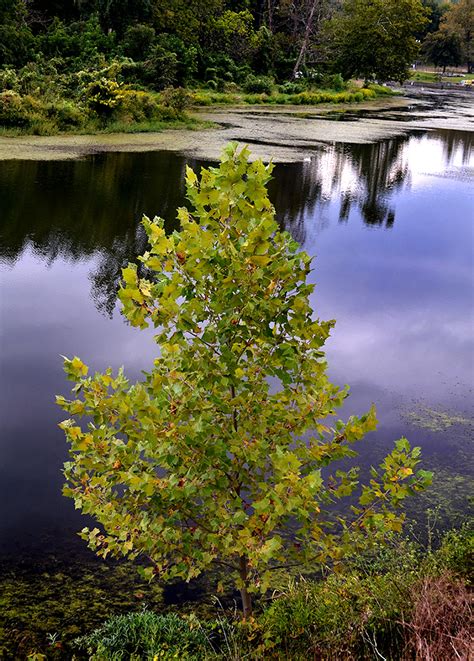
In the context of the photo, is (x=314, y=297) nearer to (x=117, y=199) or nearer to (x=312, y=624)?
(x=117, y=199)

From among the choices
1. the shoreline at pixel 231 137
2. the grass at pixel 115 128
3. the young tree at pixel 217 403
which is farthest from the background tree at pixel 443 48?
the young tree at pixel 217 403

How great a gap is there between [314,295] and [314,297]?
0.15 metres

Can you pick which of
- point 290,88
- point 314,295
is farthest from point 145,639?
point 290,88

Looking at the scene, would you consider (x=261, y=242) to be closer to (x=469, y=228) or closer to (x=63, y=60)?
(x=469, y=228)

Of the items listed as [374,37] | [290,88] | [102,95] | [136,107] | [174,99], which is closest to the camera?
[102,95]

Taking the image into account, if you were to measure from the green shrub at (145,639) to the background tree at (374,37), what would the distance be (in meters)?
60.6

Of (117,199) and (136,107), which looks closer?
(117,199)

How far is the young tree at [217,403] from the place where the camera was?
476 cm

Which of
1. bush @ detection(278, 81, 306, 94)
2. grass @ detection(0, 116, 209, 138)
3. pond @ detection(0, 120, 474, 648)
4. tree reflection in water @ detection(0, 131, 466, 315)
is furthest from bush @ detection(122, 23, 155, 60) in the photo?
pond @ detection(0, 120, 474, 648)

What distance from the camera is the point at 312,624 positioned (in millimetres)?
5656

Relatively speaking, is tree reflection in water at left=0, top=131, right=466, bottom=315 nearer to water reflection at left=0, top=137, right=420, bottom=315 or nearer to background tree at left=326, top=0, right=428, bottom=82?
water reflection at left=0, top=137, right=420, bottom=315

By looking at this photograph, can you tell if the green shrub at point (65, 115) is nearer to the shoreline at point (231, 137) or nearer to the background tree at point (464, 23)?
the shoreline at point (231, 137)

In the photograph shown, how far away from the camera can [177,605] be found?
6777 mm

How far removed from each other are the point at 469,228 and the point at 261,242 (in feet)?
57.7
